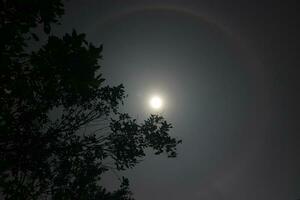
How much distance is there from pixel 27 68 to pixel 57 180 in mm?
6746

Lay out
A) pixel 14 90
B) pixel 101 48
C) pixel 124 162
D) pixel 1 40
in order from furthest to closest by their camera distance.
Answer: pixel 124 162, pixel 101 48, pixel 14 90, pixel 1 40

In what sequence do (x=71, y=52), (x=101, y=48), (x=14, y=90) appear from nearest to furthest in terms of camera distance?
(x=14, y=90)
(x=71, y=52)
(x=101, y=48)

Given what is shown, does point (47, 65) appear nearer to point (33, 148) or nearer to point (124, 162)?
point (33, 148)

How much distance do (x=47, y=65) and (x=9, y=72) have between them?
0.80 m

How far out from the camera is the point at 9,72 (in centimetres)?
594

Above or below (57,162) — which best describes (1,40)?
below

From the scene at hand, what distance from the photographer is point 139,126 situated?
36.5ft

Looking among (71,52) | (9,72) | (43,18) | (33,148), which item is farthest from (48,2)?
(33,148)

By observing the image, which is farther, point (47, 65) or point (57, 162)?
point (57, 162)

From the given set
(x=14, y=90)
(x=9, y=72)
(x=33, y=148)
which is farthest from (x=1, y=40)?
(x=33, y=148)

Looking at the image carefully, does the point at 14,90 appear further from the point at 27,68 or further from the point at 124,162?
the point at 124,162

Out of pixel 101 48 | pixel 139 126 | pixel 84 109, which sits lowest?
pixel 101 48

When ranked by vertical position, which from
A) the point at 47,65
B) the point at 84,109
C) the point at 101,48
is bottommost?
the point at 47,65

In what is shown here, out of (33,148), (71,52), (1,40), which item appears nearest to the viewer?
(1,40)
